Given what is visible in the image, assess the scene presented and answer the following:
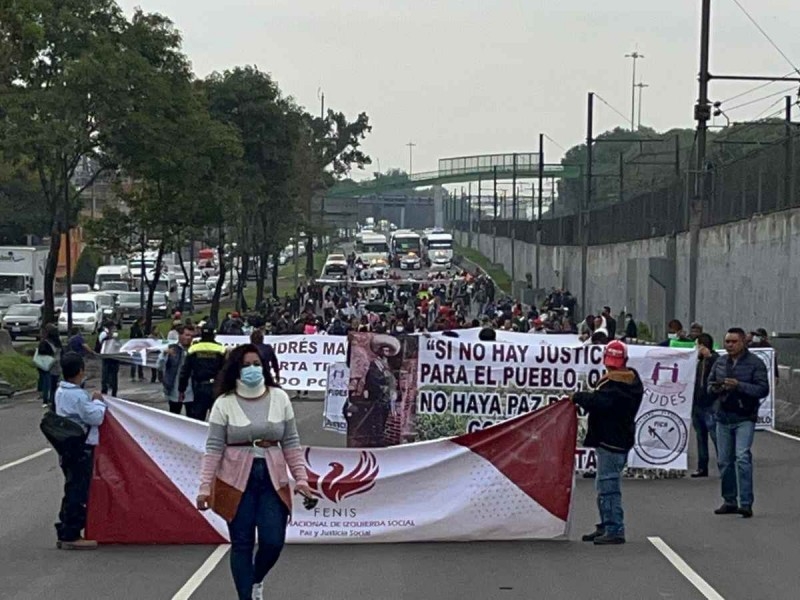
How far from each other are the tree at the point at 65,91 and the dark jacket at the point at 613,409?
96.5ft

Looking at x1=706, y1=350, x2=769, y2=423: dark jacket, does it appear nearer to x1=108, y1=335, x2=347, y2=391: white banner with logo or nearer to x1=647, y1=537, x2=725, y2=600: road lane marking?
x1=647, y1=537, x2=725, y2=600: road lane marking

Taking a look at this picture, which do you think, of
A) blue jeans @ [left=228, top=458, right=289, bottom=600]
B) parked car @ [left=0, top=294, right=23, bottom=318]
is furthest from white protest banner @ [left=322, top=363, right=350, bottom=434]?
parked car @ [left=0, top=294, right=23, bottom=318]

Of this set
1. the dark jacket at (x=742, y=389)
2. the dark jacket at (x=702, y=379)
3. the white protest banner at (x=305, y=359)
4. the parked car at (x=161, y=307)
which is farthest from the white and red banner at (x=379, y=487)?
the parked car at (x=161, y=307)

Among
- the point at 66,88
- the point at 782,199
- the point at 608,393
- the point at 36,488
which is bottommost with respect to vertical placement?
the point at 36,488

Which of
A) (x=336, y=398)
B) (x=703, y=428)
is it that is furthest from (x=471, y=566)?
(x=336, y=398)

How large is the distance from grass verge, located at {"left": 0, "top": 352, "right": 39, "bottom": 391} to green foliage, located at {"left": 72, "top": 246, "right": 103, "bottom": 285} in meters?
61.6

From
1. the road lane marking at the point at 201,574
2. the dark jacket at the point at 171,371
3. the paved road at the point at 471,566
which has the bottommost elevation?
the paved road at the point at 471,566

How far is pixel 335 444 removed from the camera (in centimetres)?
2078

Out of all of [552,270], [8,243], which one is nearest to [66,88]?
[552,270]

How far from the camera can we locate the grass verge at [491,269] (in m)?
102

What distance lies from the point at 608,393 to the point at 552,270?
74.8 meters

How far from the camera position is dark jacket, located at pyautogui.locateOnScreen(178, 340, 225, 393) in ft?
61.1

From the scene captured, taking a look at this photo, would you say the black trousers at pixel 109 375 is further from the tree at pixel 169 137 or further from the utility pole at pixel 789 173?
the utility pole at pixel 789 173

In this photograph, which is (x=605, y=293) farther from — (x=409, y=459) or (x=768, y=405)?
(x=409, y=459)
